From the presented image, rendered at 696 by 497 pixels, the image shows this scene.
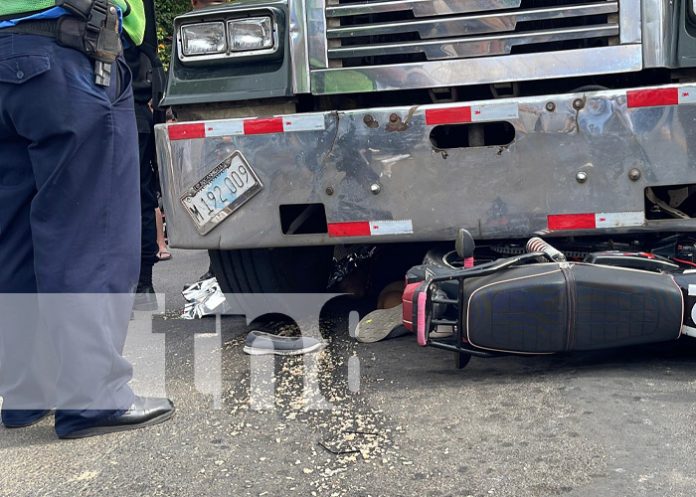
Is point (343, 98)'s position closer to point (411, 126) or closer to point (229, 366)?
point (411, 126)

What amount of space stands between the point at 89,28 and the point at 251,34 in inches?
32.4

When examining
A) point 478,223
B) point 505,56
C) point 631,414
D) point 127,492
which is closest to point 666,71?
point 505,56

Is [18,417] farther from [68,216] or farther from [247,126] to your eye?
[247,126]

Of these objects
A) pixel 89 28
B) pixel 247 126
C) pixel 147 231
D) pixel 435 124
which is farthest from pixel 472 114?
pixel 147 231

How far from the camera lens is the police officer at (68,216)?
2490 millimetres

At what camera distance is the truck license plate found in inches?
128

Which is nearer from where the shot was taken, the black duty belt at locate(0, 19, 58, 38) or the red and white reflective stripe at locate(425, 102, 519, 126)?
the black duty belt at locate(0, 19, 58, 38)

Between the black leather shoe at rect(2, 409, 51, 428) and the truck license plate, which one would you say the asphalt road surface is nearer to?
the black leather shoe at rect(2, 409, 51, 428)

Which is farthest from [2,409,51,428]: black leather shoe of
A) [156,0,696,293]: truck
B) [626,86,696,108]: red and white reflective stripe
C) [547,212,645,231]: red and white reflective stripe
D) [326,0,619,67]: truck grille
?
[626,86,696,108]: red and white reflective stripe

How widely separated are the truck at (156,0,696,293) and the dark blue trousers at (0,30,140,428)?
58cm

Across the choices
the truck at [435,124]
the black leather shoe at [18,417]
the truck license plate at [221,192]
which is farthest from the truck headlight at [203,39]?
the black leather shoe at [18,417]

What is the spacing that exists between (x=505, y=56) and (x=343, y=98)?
669 mm

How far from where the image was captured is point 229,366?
3.27 metres

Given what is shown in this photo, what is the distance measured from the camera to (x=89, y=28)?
8.21 feet
